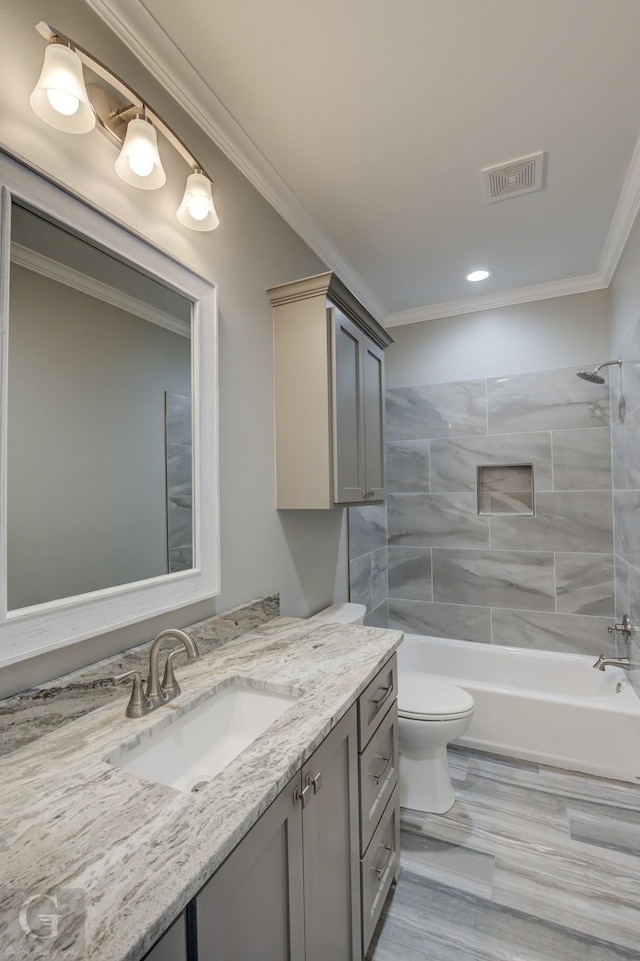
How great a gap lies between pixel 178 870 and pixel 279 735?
348 millimetres

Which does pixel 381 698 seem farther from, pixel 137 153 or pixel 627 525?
pixel 627 525

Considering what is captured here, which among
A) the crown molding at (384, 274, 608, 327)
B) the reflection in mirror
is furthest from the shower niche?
the reflection in mirror

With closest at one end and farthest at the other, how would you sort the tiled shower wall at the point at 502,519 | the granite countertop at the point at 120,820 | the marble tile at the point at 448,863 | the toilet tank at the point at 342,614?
the granite countertop at the point at 120,820, the marble tile at the point at 448,863, the toilet tank at the point at 342,614, the tiled shower wall at the point at 502,519

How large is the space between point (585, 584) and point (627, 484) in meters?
0.78

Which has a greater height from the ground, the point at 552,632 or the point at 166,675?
the point at 166,675

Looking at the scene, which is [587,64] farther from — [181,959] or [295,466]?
[181,959]

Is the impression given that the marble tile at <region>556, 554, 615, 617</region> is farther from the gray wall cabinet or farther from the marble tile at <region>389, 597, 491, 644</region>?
the gray wall cabinet

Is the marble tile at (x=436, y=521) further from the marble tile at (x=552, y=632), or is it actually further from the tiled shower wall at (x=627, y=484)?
the tiled shower wall at (x=627, y=484)

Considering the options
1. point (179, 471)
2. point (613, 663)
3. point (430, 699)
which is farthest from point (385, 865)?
point (613, 663)

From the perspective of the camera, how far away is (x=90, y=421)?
1110 millimetres

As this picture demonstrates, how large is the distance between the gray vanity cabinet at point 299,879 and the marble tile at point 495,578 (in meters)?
2.14

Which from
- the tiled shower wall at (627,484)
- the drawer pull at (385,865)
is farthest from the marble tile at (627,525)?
the drawer pull at (385,865)

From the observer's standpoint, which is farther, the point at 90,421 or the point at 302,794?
the point at 90,421

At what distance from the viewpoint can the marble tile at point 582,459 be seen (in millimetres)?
2756
